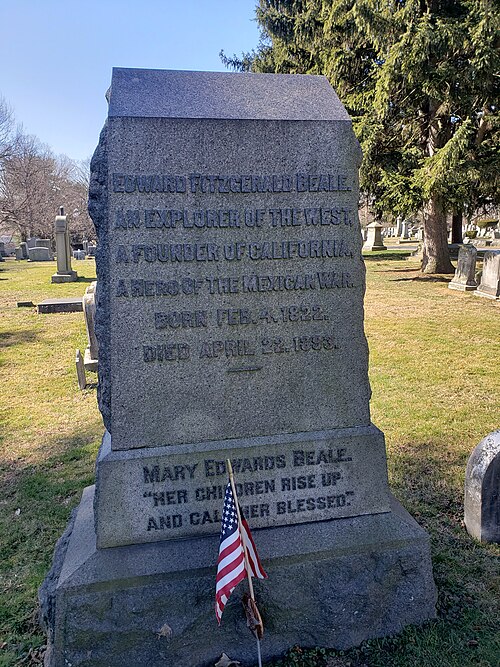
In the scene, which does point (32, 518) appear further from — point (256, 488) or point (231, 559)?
point (231, 559)

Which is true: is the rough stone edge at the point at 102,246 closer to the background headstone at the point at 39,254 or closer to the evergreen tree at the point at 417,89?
the evergreen tree at the point at 417,89

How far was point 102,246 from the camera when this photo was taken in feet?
8.43

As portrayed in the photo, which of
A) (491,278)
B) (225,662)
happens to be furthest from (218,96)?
(491,278)

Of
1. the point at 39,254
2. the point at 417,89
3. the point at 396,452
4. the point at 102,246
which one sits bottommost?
the point at 396,452

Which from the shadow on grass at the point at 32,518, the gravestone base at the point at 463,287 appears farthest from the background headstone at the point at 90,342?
the gravestone base at the point at 463,287

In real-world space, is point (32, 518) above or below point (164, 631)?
below

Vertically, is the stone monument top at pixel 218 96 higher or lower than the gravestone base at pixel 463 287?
higher

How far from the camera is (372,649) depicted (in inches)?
106

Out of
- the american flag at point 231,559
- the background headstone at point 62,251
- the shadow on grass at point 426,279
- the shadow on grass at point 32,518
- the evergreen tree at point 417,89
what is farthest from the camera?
the background headstone at point 62,251

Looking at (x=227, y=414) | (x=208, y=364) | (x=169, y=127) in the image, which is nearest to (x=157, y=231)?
(x=169, y=127)

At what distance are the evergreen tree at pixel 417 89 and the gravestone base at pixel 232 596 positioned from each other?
13.8 meters

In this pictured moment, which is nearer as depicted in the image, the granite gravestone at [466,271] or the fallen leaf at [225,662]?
the fallen leaf at [225,662]

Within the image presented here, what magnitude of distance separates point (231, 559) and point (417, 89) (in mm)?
16572

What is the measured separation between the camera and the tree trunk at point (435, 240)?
56.6 ft
